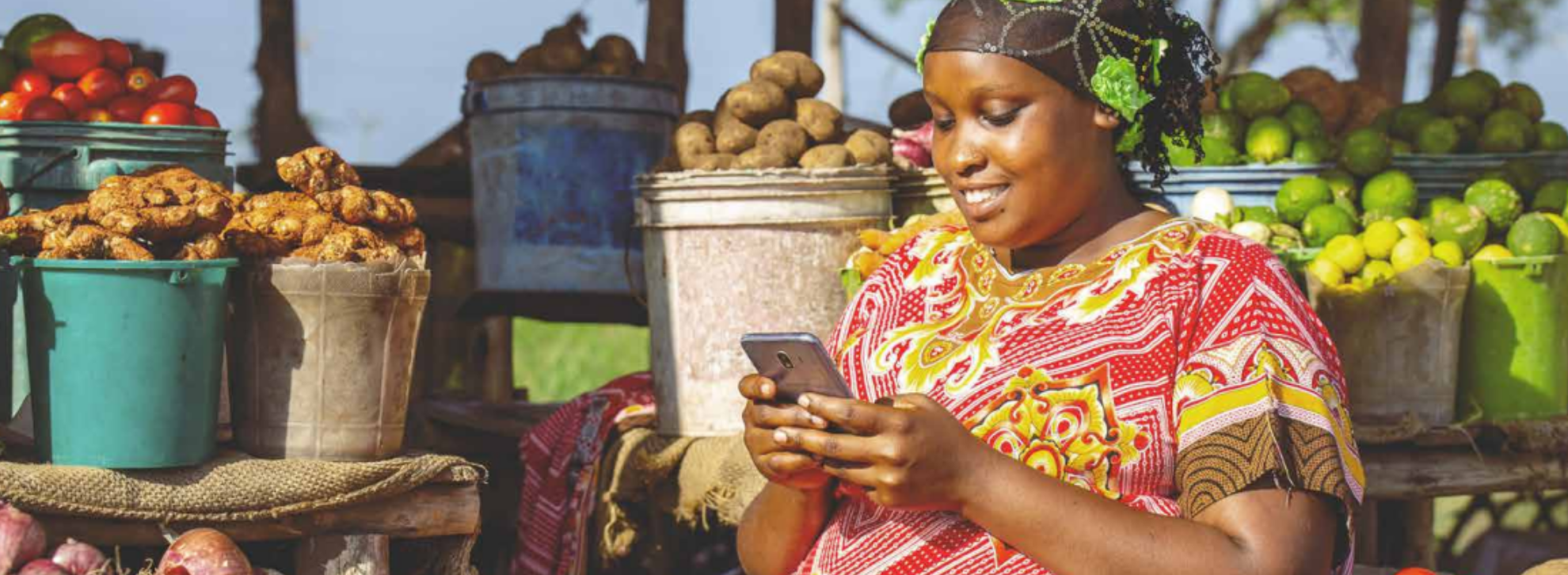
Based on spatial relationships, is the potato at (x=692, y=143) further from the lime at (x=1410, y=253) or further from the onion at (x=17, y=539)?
the onion at (x=17, y=539)

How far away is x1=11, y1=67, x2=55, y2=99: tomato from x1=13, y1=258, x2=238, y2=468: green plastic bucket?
3.11 ft

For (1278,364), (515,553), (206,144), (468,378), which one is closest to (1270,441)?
(1278,364)

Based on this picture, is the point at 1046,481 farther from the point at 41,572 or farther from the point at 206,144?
the point at 206,144

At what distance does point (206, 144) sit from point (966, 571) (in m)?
2.18

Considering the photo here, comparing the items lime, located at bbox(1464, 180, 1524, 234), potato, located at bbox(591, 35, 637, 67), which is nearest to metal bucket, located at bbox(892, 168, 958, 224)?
lime, located at bbox(1464, 180, 1524, 234)

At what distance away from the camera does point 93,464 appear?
295cm

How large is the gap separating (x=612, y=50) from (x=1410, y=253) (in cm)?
253

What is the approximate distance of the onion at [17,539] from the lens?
2.76 meters

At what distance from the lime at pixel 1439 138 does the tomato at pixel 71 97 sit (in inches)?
128

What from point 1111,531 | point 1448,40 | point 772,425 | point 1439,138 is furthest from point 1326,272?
point 1448,40

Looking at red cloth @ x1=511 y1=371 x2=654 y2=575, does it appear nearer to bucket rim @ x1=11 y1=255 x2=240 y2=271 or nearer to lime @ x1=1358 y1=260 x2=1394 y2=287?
Answer: bucket rim @ x1=11 y1=255 x2=240 y2=271

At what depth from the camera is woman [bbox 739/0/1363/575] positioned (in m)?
2.02

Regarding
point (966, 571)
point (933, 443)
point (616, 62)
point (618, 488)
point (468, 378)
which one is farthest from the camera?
point (468, 378)

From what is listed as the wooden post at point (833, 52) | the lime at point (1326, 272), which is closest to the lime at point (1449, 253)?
the lime at point (1326, 272)
